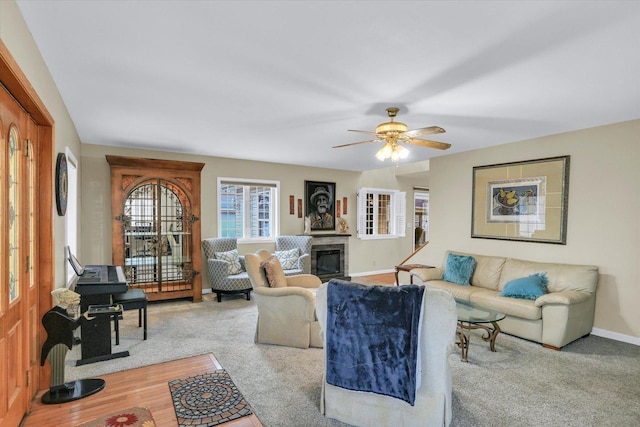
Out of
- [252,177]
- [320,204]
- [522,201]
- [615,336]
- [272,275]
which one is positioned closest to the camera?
[272,275]

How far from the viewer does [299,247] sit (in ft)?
21.1

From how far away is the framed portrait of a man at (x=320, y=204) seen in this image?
712 cm

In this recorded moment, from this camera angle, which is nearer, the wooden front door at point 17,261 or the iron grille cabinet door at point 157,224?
the wooden front door at point 17,261

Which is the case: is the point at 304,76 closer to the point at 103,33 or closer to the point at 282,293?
the point at 103,33

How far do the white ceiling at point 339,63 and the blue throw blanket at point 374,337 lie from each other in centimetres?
152

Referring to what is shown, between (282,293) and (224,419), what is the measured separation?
4.35 ft

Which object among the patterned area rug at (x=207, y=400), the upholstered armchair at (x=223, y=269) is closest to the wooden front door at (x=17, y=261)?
the patterned area rug at (x=207, y=400)

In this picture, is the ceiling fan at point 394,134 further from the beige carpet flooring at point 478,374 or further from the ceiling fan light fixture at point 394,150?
the beige carpet flooring at point 478,374

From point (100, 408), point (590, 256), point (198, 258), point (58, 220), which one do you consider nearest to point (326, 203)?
point (198, 258)

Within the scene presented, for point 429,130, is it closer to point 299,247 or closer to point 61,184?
point 61,184

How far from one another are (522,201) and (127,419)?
4965 millimetres

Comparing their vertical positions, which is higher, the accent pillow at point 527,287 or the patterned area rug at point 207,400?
the accent pillow at point 527,287

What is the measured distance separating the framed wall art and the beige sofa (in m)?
0.45

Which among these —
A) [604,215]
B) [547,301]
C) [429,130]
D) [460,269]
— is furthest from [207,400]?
[604,215]
